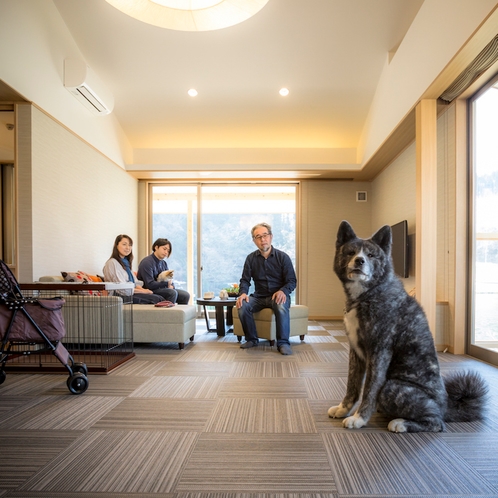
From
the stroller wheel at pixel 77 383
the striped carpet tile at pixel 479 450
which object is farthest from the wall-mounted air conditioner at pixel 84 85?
the striped carpet tile at pixel 479 450

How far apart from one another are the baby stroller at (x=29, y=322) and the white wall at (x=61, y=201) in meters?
1.59

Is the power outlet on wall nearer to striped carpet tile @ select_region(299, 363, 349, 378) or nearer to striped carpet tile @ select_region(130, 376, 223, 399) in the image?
striped carpet tile @ select_region(299, 363, 349, 378)

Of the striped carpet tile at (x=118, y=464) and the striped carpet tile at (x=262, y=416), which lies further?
the striped carpet tile at (x=262, y=416)

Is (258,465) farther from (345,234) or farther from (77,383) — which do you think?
Result: (77,383)

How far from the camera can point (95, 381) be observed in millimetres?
3037

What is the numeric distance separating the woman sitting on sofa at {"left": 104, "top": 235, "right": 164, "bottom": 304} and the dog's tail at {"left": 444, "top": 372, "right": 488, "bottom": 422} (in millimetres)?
3657

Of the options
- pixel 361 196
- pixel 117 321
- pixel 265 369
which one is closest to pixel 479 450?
pixel 265 369

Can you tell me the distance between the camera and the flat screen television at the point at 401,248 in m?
4.99

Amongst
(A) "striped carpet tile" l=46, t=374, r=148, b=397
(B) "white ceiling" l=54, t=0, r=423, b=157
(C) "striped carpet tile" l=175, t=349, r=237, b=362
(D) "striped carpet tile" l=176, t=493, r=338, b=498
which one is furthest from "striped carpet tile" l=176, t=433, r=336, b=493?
(B) "white ceiling" l=54, t=0, r=423, b=157

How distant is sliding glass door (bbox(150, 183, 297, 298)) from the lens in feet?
25.5

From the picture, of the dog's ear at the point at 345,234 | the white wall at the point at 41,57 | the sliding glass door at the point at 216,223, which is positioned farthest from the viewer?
the sliding glass door at the point at 216,223

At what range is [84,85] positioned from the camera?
184 inches

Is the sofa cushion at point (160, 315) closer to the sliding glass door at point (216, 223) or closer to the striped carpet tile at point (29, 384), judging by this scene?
the striped carpet tile at point (29, 384)

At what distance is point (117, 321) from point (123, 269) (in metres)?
0.96
